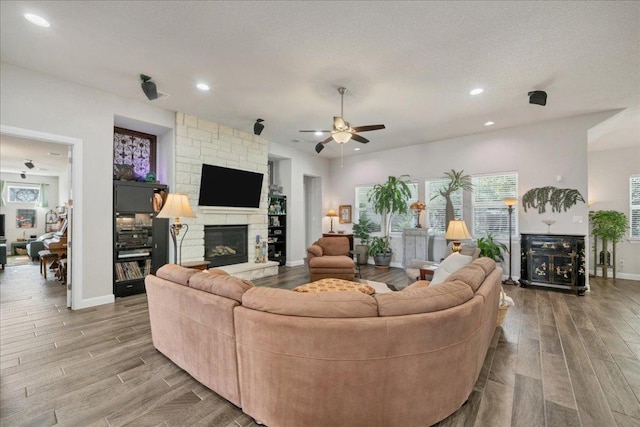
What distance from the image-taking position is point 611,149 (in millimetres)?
5965

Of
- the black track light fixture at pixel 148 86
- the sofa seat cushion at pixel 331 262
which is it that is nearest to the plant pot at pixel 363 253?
the sofa seat cushion at pixel 331 262

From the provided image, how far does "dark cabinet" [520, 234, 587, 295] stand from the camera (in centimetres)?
457

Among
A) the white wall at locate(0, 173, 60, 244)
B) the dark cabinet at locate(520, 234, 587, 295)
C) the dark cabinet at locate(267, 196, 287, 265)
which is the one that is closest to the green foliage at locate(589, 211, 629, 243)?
the dark cabinet at locate(520, 234, 587, 295)

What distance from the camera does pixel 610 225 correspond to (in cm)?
541

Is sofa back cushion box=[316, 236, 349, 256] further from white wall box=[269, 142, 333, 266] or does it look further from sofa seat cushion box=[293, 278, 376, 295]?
sofa seat cushion box=[293, 278, 376, 295]

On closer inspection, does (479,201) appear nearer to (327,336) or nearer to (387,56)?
(387,56)

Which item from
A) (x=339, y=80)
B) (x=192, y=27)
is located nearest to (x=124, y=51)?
(x=192, y=27)

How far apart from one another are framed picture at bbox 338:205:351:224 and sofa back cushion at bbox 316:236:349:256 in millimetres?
2172

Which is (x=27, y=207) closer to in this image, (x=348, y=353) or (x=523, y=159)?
(x=348, y=353)

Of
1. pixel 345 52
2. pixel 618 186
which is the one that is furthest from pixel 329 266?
pixel 618 186

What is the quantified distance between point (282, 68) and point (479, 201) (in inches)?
192

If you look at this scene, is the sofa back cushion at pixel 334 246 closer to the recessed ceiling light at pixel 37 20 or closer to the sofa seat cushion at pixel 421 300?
the sofa seat cushion at pixel 421 300

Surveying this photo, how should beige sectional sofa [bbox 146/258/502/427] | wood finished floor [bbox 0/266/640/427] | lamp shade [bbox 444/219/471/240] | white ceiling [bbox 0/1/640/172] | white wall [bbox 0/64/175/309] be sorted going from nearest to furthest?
beige sectional sofa [bbox 146/258/502/427] → wood finished floor [bbox 0/266/640/427] → white ceiling [bbox 0/1/640/172] → white wall [bbox 0/64/175/309] → lamp shade [bbox 444/219/471/240]

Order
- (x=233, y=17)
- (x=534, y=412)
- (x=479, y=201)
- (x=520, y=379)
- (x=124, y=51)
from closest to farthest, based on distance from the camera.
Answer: (x=534, y=412) → (x=520, y=379) → (x=233, y=17) → (x=124, y=51) → (x=479, y=201)
